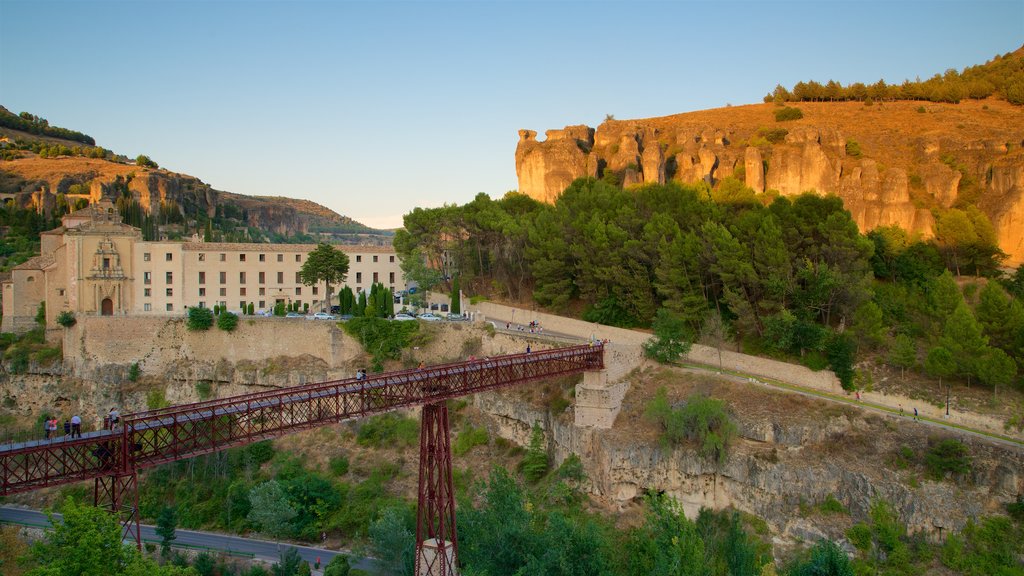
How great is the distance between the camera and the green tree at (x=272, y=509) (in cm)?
3572

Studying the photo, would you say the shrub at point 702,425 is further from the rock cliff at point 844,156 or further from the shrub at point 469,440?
the rock cliff at point 844,156

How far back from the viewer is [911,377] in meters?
34.7

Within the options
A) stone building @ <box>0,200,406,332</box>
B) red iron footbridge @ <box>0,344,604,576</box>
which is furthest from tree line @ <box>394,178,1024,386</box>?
stone building @ <box>0,200,406,332</box>

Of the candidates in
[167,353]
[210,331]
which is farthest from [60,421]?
[210,331]

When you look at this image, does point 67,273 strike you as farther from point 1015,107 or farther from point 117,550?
point 1015,107

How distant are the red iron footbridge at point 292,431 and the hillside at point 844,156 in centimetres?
2532

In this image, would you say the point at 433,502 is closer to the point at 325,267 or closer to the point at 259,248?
the point at 325,267

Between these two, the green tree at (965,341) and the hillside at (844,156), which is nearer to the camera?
the green tree at (965,341)

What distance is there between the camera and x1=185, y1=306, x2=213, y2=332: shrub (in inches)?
A: 1924

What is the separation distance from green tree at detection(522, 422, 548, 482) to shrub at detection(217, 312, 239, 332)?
72.9 ft

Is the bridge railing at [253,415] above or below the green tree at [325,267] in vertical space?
below

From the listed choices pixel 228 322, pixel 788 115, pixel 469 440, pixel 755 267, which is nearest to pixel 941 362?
pixel 755 267

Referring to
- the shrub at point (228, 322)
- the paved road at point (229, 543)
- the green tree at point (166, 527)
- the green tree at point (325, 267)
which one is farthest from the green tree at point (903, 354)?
the shrub at point (228, 322)

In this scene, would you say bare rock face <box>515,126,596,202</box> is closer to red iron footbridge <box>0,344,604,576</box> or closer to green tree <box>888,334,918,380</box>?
red iron footbridge <box>0,344,604,576</box>
